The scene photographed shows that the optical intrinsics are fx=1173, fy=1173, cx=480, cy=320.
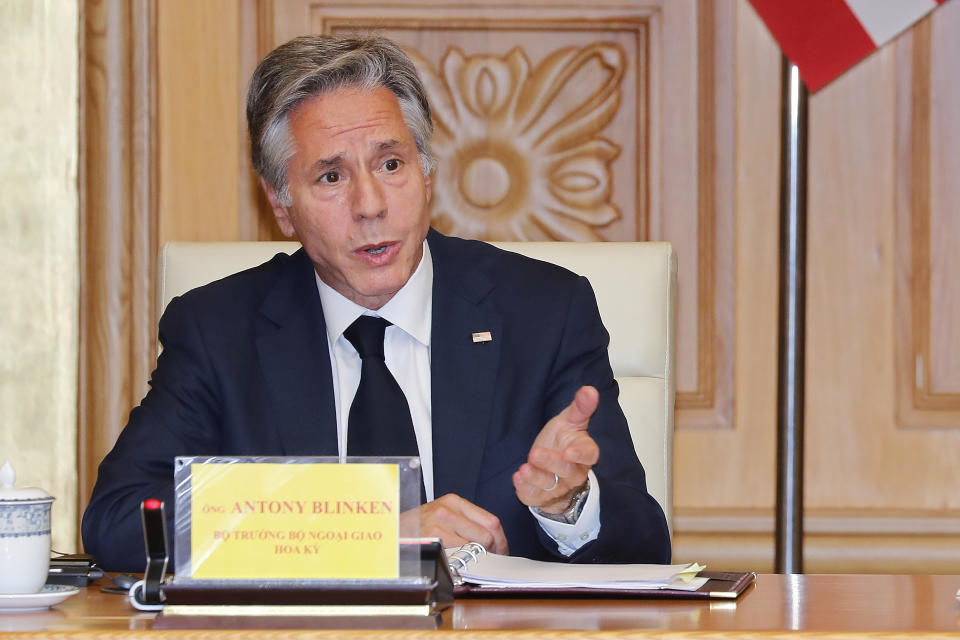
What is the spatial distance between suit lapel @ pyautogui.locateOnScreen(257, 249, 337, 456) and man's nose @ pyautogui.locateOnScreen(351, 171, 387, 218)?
0.19 meters

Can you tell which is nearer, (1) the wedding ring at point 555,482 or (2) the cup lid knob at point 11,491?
(2) the cup lid knob at point 11,491

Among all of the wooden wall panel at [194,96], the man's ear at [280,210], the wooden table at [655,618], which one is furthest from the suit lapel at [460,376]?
the wooden wall panel at [194,96]

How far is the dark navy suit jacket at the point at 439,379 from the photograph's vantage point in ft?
5.77

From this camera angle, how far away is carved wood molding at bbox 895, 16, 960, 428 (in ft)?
8.47

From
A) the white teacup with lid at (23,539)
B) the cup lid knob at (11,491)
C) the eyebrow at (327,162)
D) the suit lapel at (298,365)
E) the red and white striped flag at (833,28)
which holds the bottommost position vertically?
the white teacup with lid at (23,539)

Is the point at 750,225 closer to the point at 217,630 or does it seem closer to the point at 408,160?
the point at 408,160

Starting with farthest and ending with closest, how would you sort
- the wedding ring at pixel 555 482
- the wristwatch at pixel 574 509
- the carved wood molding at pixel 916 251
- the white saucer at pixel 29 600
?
the carved wood molding at pixel 916 251, the wristwatch at pixel 574 509, the wedding ring at pixel 555 482, the white saucer at pixel 29 600

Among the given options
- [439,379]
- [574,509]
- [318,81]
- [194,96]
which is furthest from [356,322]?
[194,96]

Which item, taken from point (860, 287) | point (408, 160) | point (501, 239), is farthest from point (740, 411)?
point (408, 160)

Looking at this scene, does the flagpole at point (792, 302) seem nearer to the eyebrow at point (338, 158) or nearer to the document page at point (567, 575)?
the eyebrow at point (338, 158)

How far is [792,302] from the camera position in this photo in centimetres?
231

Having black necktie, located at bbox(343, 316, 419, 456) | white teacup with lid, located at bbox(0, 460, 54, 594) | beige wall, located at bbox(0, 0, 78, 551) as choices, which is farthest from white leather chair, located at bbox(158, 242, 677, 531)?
white teacup with lid, located at bbox(0, 460, 54, 594)

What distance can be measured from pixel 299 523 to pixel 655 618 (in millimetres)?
310

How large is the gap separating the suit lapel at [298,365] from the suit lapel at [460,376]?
0.17 m
